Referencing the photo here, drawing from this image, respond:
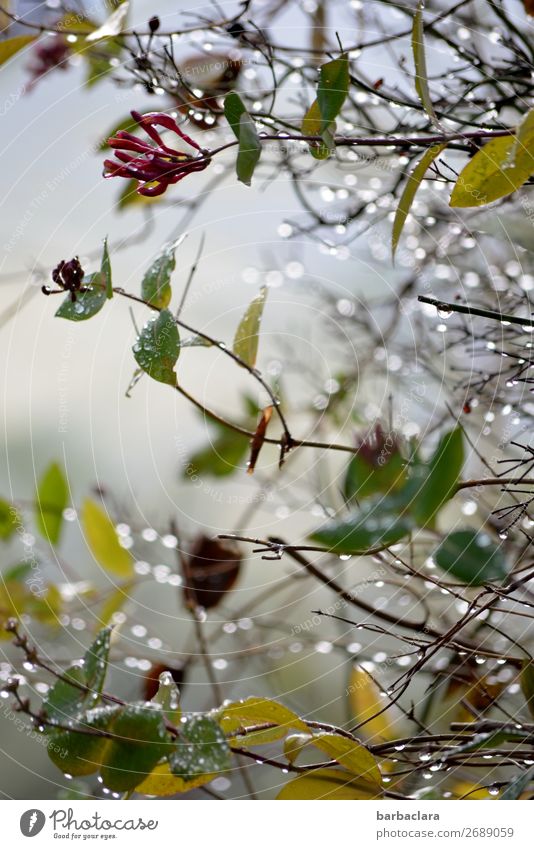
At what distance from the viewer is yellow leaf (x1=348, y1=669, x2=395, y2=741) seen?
43 centimetres

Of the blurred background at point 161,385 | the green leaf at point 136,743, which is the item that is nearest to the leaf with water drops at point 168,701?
the green leaf at point 136,743

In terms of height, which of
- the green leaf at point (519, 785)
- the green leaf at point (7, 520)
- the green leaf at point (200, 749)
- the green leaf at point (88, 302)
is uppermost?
the green leaf at point (7, 520)

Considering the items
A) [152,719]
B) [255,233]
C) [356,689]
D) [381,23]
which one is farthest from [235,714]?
[381,23]

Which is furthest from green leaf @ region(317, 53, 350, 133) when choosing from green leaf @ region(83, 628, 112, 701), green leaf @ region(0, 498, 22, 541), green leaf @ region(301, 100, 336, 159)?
green leaf @ region(0, 498, 22, 541)

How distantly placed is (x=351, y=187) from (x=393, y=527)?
233 millimetres

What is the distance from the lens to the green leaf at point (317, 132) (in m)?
0.30

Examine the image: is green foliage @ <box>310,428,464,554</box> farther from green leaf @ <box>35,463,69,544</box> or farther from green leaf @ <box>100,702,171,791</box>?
green leaf @ <box>35,463,69,544</box>

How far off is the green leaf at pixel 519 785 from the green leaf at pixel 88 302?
24 centimetres

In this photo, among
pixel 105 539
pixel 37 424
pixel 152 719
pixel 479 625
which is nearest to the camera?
pixel 152 719

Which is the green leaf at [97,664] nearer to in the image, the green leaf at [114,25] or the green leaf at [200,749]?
the green leaf at [200,749]

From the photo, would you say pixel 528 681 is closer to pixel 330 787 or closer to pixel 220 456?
pixel 330 787

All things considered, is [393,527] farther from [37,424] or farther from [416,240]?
[37,424]

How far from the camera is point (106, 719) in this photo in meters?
0.30

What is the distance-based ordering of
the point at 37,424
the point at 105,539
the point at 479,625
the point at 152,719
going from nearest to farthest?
the point at 152,719 → the point at 479,625 → the point at 105,539 → the point at 37,424
